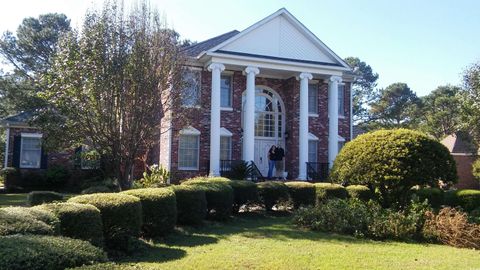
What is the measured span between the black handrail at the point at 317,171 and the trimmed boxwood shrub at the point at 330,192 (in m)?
8.40

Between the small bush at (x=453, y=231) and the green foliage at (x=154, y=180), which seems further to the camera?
the green foliage at (x=154, y=180)

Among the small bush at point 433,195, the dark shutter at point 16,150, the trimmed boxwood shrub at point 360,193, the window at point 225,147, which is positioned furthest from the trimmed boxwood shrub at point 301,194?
the dark shutter at point 16,150

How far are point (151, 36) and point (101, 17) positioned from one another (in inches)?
57.7

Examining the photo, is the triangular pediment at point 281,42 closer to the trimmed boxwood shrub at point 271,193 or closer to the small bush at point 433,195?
the trimmed boxwood shrub at point 271,193

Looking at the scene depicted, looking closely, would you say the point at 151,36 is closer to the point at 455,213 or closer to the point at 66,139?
the point at 66,139

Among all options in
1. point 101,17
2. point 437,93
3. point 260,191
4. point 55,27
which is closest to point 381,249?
point 260,191

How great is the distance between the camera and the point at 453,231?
10727mm

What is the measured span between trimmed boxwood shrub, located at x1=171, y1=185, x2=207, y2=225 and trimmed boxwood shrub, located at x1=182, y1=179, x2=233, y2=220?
32.2 inches

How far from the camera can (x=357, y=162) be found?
12438mm

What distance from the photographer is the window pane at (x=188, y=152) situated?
23.0 m

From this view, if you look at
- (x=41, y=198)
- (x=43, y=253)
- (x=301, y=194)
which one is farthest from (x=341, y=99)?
(x=43, y=253)

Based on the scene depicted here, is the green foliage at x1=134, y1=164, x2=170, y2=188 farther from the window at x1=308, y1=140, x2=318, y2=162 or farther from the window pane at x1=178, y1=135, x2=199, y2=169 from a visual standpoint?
the window at x1=308, y1=140, x2=318, y2=162

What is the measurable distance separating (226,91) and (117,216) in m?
16.9

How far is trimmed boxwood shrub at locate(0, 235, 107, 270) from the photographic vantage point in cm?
399
